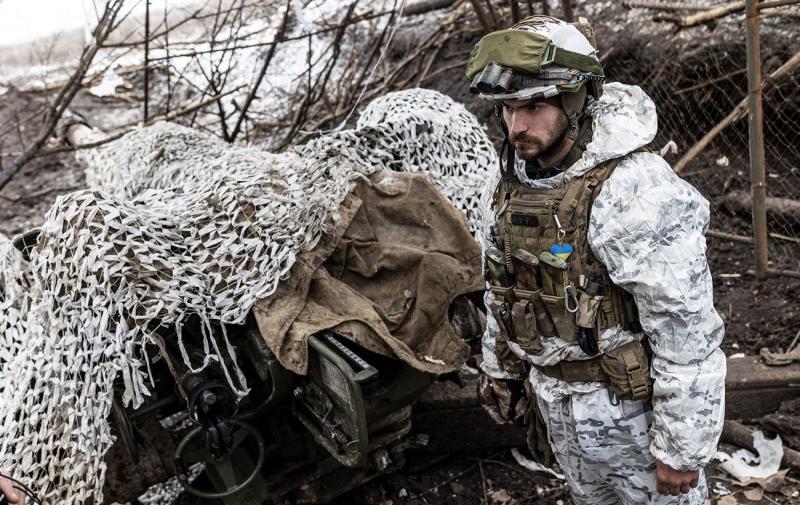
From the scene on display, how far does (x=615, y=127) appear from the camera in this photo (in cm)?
184

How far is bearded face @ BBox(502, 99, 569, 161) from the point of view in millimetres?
1897

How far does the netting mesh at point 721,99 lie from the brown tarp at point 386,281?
7.87 ft

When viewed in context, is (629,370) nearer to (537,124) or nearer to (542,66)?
(537,124)

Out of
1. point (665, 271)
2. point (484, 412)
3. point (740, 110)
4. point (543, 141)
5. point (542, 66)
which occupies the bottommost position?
point (484, 412)

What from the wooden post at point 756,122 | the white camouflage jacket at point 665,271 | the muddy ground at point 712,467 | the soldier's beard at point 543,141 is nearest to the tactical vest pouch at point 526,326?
the white camouflage jacket at point 665,271

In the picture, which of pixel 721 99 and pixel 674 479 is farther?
pixel 721 99

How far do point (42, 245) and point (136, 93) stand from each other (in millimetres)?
6567

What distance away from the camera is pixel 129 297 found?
2.28 meters

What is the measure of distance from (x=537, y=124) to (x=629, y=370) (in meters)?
0.72

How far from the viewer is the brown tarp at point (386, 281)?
245 cm

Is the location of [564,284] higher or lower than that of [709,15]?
lower

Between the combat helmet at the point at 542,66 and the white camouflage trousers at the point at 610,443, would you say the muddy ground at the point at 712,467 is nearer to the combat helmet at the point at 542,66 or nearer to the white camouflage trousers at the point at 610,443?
the white camouflage trousers at the point at 610,443

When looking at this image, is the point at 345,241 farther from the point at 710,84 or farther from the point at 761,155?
the point at 710,84

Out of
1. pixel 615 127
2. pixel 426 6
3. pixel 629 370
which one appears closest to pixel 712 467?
pixel 629 370
